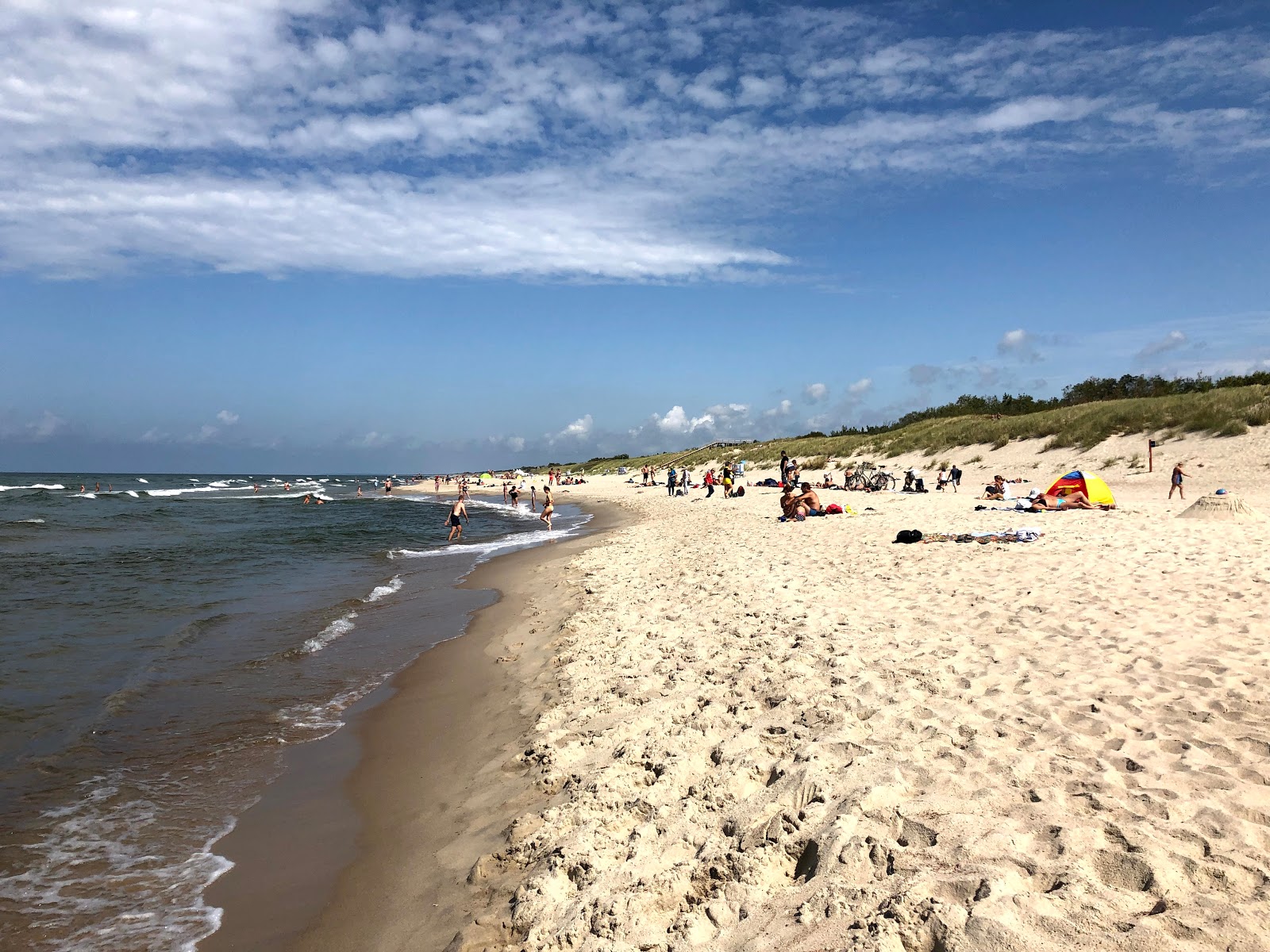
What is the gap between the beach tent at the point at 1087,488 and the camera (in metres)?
16.5

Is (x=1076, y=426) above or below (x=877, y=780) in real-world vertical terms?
above

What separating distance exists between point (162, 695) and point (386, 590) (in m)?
6.38

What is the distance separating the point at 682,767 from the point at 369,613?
8846mm

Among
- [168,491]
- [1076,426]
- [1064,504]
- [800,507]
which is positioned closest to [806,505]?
Answer: [800,507]

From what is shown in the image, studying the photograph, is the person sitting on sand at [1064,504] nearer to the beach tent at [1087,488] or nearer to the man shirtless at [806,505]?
the beach tent at [1087,488]

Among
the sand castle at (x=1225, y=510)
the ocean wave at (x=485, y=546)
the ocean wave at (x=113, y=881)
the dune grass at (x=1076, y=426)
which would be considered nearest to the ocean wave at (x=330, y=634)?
the ocean wave at (x=113, y=881)

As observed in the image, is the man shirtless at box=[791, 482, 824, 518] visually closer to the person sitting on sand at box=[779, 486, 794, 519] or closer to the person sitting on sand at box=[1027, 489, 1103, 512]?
the person sitting on sand at box=[779, 486, 794, 519]

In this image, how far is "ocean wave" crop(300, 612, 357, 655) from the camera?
31.4 feet

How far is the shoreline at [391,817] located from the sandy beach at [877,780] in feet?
0.12

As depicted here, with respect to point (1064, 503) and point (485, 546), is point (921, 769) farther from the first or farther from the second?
point (485, 546)

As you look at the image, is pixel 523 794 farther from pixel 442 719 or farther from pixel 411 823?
pixel 442 719

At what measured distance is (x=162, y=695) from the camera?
772cm

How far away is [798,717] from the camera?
5027 millimetres

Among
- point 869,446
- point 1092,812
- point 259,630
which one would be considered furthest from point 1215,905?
point 869,446
